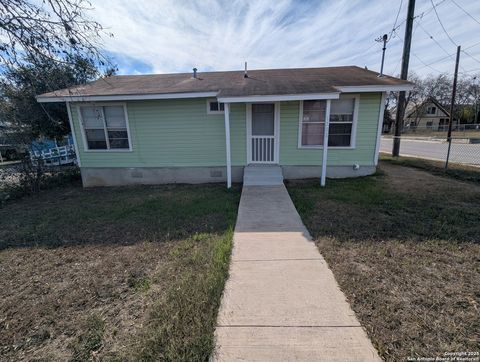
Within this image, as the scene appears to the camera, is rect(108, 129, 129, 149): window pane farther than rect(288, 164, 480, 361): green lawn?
Yes

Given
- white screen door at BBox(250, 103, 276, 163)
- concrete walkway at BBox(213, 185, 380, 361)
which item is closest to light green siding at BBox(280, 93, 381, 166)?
white screen door at BBox(250, 103, 276, 163)

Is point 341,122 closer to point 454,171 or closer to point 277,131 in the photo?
point 277,131

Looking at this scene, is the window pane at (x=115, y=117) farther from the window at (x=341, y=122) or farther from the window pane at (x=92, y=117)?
the window at (x=341, y=122)

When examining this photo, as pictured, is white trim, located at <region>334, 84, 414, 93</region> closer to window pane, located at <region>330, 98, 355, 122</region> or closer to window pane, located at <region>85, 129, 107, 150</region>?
window pane, located at <region>330, 98, 355, 122</region>

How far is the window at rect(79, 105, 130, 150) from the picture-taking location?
24.6ft

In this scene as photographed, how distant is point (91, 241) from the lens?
4.02 metres

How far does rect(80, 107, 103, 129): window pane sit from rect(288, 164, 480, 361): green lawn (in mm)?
6863

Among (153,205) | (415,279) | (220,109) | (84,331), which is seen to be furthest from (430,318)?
(220,109)

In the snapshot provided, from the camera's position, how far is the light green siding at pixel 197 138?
23.8ft

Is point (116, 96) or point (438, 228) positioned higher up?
point (116, 96)

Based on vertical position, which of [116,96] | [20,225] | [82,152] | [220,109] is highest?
[116,96]

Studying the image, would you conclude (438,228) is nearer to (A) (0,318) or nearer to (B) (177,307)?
(B) (177,307)

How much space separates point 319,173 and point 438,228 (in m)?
3.86

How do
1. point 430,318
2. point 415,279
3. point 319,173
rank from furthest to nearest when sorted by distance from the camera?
point 319,173 < point 415,279 < point 430,318
